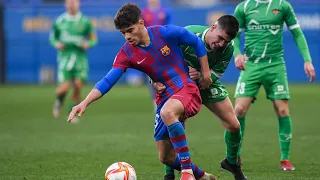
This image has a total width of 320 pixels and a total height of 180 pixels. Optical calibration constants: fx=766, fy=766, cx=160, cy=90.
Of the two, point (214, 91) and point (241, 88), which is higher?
point (241, 88)

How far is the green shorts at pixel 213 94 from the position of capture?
325 inches

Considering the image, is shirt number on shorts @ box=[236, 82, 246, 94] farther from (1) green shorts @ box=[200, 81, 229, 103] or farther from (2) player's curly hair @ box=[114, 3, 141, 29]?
(2) player's curly hair @ box=[114, 3, 141, 29]

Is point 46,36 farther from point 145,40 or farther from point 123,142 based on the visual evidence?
point 145,40

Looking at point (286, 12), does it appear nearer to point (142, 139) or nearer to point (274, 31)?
point (274, 31)

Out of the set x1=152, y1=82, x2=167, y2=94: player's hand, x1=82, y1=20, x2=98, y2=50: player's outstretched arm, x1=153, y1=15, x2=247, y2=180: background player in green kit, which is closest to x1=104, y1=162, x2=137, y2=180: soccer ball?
x1=153, y1=15, x2=247, y2=180: background player in green kit

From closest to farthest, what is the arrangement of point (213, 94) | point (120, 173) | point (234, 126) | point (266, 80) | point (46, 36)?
1. point (120, 173)
2. point (213, 94)
3. point (234, 126)
4. point (266, 80)
5. point (46, 36)

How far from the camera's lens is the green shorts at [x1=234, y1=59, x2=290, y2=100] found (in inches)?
388

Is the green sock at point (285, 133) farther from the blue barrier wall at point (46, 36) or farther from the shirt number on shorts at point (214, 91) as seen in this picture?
the blue barrier wall at point (46, 36)

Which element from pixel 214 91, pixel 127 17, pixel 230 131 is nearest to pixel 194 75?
pixel 214 91

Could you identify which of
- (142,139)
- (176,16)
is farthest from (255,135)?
(176,16)

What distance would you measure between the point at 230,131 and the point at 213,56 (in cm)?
87

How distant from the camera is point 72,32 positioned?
17.5 metres

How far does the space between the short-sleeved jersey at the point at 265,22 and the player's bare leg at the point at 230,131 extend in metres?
1.84

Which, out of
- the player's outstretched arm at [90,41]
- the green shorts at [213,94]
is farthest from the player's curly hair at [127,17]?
the player's outstretched arm at [90,41]
